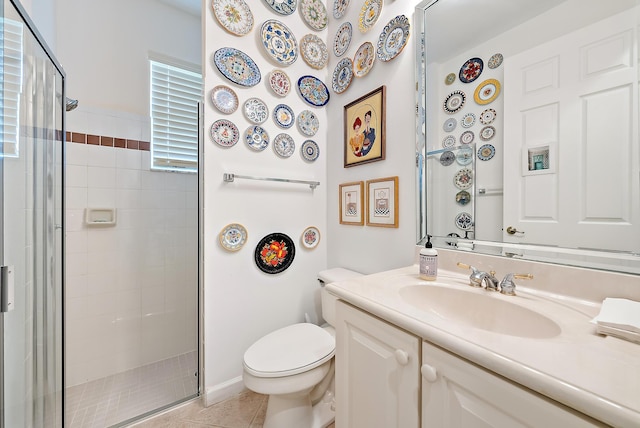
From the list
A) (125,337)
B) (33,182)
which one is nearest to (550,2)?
(33,182)

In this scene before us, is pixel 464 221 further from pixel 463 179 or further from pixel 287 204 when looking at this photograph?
pixel 287 204

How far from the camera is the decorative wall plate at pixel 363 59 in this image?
1.38 meters

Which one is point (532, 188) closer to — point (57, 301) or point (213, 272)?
point (213, 272)

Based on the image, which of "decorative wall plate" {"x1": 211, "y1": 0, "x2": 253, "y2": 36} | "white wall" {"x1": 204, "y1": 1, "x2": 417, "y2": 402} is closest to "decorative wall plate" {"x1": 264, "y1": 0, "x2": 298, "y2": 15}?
"white wall" {"x1": 204, "y1": 1, "x2": 417, "y2": 402}

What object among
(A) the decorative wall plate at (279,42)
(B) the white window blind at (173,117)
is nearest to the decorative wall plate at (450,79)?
(A) the decorative wall plate at (279,42)

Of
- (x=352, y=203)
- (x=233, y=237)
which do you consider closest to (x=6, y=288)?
(x=233, y=237)

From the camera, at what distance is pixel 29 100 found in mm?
831

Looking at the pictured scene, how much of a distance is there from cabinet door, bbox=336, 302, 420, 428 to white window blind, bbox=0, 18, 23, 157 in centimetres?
112

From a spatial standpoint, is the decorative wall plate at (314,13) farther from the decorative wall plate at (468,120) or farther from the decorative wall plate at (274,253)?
the decorative wall plate at (274,253)

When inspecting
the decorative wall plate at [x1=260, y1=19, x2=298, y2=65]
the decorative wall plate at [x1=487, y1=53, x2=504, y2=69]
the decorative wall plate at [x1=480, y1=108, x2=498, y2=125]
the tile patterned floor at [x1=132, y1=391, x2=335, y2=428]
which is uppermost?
the decorative wall plate at [x1=260, y1=19, x2=298, y2=65]

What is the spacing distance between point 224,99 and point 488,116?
1.28m

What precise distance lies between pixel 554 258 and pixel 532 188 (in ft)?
0.78

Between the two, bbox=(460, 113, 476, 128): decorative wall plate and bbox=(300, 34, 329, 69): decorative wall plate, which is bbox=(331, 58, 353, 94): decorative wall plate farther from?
bbox=(460, 113, 476, 128): decorative wall plate

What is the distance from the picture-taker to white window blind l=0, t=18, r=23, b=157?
688 mm
